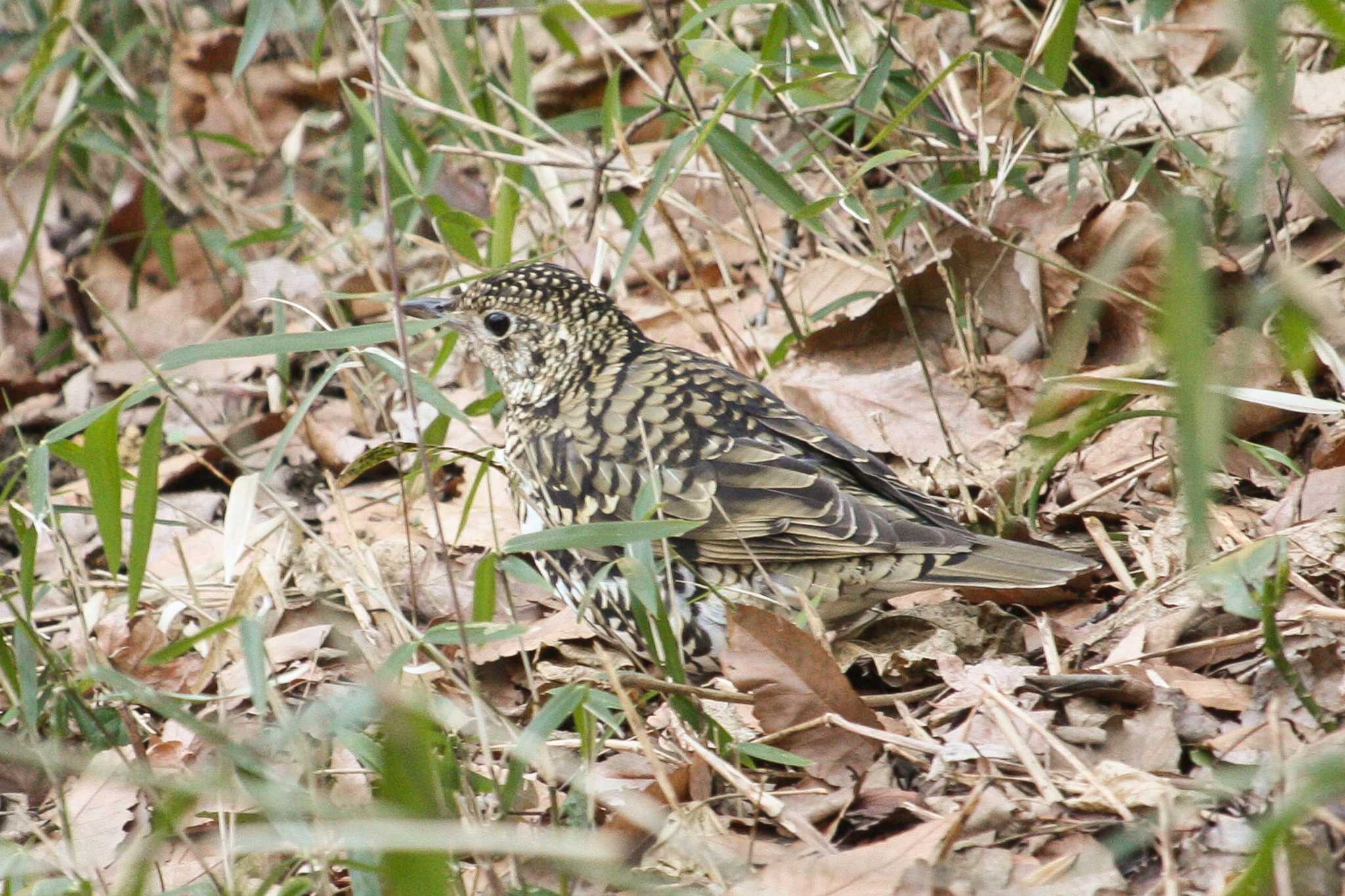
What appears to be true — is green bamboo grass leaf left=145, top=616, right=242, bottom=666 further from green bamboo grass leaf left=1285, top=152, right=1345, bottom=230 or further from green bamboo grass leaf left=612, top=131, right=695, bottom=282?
green bamboo grass leaf left=1285, top=152, right=1345, bottom=230

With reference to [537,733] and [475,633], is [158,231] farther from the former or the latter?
[537,733]

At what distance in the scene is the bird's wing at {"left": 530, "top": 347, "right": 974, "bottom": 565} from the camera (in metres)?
3.79

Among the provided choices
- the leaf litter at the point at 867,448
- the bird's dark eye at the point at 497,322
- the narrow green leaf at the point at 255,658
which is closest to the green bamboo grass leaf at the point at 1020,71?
the leaf litter at the point at 867,448

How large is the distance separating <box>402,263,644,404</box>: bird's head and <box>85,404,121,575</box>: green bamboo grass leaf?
1.29m

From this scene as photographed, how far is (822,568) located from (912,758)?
30.7 inches

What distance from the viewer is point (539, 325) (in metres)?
4.55

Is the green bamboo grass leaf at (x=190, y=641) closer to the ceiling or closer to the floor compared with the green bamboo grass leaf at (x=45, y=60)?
closer to the floor

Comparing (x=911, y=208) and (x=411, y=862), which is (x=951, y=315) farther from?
(x=411, y=862)

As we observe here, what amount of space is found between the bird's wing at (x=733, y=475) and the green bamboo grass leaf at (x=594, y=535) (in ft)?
1.52

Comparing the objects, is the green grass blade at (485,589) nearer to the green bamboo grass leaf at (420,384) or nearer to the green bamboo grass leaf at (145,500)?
the green bamboo grass leaf at (420,384)

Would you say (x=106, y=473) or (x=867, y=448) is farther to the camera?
(x=867, y=448)

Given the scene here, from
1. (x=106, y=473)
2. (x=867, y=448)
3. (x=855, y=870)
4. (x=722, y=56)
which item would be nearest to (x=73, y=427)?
(x=106, y=473)

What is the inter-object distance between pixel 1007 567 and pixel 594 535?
1.10 meters

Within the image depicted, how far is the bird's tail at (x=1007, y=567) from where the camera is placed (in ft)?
11.9
